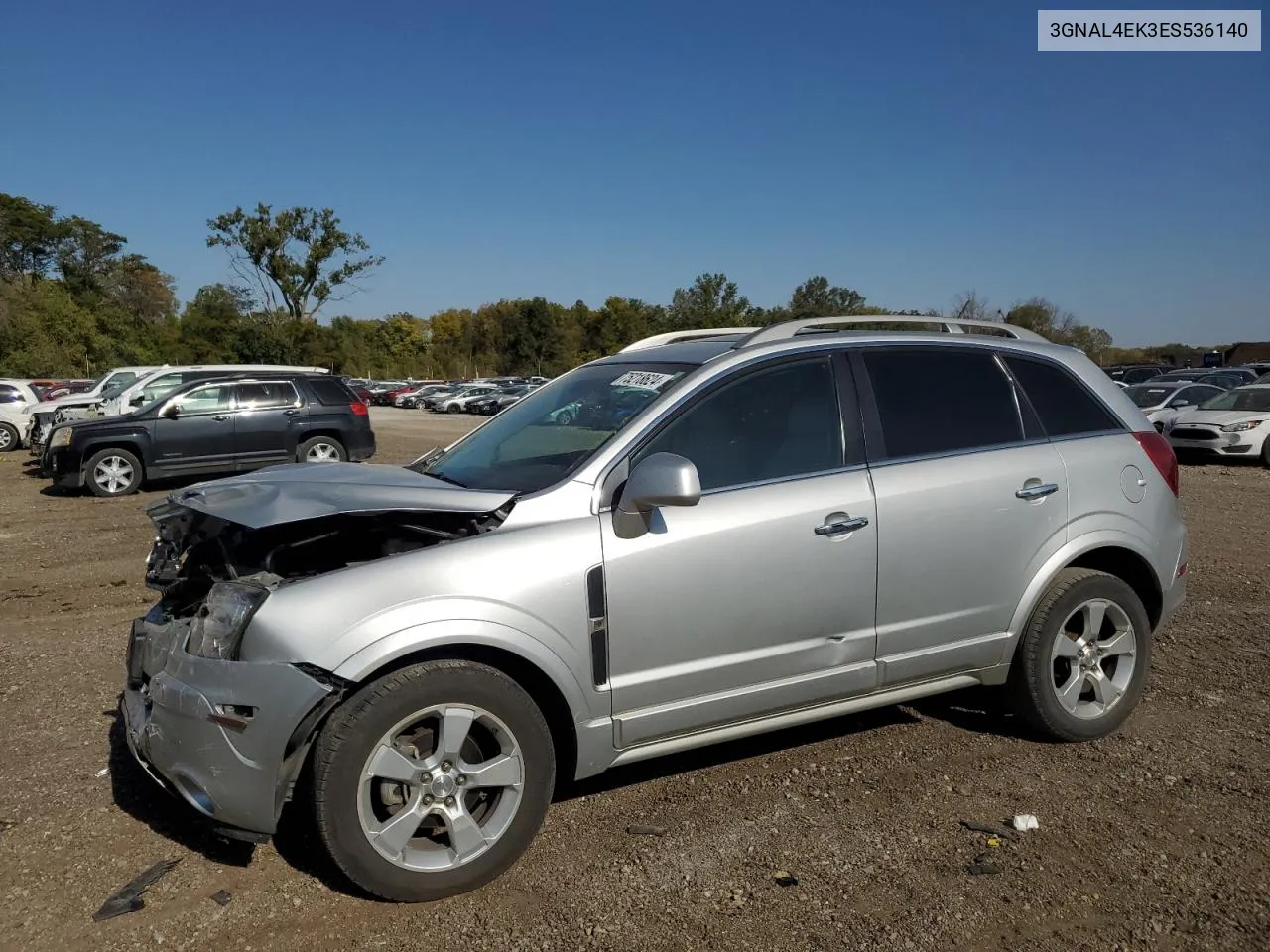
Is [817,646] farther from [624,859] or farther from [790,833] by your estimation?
[624,859]

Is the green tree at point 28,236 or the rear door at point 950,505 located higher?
the green tree at point 28,236

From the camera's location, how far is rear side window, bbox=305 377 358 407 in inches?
572

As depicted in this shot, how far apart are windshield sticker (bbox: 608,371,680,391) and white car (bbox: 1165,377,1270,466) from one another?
16279 millimetres

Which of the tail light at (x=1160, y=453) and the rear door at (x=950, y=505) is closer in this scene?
the rear door at (x=950, y=505)

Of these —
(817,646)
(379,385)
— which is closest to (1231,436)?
(817,646)

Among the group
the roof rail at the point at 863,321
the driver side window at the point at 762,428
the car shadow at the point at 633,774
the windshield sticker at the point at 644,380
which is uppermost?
the roof rail at the point at 863,321

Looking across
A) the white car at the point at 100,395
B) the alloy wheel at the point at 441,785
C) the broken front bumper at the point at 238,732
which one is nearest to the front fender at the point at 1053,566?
the alloy wheel at the point at 441,785

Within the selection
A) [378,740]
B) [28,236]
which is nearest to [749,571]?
[378,740]

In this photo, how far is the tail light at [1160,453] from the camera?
14.5 feet

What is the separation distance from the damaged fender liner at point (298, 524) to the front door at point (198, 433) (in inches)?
422

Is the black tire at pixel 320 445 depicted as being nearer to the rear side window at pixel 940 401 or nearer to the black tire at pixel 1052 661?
the rear side window at pixel 940 401

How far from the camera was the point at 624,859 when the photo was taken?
329 centimetres

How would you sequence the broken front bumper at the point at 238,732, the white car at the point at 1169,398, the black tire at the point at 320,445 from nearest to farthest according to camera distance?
the broken front bumper at the point at 238,732 < the black tire at the point at 320,445 < the white car at the point at 1169,398

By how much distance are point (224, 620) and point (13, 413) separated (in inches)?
836
